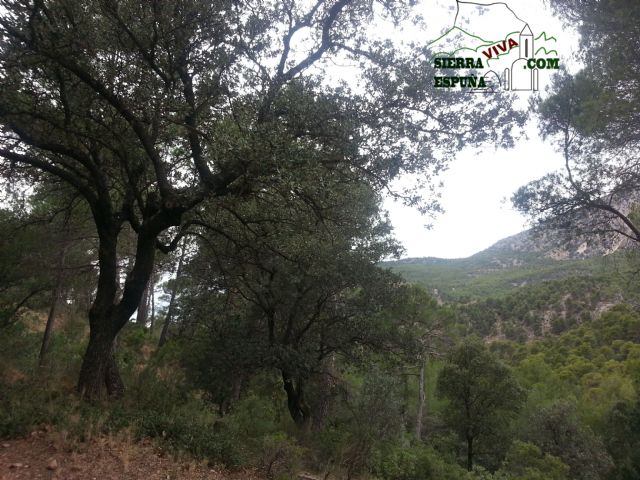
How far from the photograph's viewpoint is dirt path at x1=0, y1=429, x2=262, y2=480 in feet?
15.8

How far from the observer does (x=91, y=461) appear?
17.0 ft

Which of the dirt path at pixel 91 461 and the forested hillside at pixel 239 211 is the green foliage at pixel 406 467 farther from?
the dirt path at pixel 91 461

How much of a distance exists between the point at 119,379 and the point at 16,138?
525 centimetres

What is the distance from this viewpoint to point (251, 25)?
728cm

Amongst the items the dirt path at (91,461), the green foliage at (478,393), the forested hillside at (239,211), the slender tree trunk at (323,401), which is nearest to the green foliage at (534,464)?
the forested hillside at (239,211)

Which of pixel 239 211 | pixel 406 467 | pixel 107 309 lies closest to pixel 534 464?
pixel 406 467

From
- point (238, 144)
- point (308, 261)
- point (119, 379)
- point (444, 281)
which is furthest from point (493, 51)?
point (444, 281)

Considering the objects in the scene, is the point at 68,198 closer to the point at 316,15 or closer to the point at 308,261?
the point at 308,261

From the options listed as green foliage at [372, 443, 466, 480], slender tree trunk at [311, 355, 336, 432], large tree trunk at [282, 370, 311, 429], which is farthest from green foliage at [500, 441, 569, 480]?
large tree trunk at [282, 370, 311, 429]

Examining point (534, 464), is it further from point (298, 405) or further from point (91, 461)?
point (91, 461)

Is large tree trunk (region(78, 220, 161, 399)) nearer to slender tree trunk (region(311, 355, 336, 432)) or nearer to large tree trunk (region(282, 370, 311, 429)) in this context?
large tree trunk (region(282, 370, 311, 429))

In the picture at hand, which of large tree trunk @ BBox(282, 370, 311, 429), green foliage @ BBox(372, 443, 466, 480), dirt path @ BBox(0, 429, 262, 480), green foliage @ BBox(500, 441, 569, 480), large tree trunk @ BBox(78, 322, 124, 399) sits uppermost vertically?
large tree trunk @ BBox(78, 322, 124, 399)

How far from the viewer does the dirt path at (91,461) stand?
189 inches

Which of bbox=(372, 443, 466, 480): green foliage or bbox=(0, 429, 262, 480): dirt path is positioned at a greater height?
bbox=(0, 429, 262, 480): dirt path
